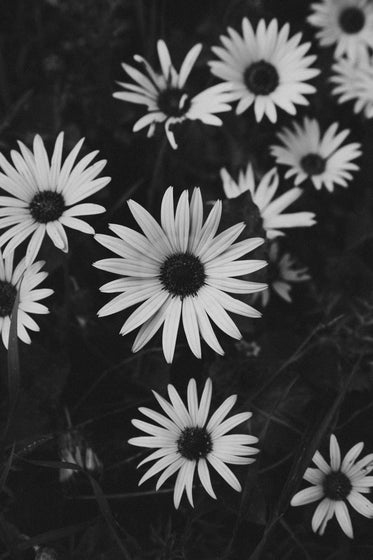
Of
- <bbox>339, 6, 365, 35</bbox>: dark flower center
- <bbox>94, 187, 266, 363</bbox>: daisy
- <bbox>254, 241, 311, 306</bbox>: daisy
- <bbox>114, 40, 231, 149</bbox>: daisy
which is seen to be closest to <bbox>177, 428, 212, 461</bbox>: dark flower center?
<bbox>94, 187, 266, 363</bbox>: daisy

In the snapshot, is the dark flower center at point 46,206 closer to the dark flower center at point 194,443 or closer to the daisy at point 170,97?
the daisy at point 170,97

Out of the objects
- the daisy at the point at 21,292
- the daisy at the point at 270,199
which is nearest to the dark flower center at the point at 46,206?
the daisy at the point at 21,292

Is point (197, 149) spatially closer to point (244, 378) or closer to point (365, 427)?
point (244, 378)

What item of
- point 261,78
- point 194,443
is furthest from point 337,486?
point 261,78

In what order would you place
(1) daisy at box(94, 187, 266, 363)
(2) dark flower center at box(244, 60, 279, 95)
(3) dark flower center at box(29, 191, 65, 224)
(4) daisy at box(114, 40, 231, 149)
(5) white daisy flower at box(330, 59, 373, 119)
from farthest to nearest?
(5) white daisy flower at box(330, 59, 373, 119) < (2) dark flower center at box(244, 60, 279, 95) < (4) daisy at box(114, 40, 231, 149) < (3) dark flower center at box(29, 191, 65, 224) < (1) daisy at box(94, 187, 266, 363)

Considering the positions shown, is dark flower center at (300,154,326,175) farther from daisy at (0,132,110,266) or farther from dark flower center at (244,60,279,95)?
daisy at (0,132,110,266)

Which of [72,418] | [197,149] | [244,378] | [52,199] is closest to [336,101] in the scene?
[197,149]
